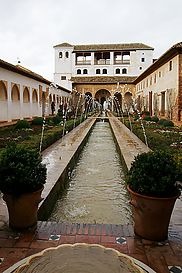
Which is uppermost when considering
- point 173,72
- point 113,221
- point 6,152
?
point 173,72

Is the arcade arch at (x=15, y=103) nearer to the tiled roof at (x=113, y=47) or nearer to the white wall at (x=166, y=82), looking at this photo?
the white wall at (x=166, y=82)

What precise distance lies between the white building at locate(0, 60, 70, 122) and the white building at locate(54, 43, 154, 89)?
2121 cm

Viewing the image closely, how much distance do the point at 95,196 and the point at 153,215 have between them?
2617 mm

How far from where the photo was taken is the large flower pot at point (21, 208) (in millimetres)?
3328

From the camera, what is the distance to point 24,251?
2889 mm

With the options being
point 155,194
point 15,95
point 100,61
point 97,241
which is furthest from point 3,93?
point 100,61

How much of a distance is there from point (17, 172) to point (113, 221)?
192 centimetres

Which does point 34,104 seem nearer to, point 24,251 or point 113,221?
point 113,221

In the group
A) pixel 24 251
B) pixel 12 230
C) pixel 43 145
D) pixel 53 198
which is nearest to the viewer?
pixel 24 251

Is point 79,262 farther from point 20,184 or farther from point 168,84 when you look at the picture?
point 168,84

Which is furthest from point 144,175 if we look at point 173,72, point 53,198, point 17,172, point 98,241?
point 173,72

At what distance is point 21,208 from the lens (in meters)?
3.33

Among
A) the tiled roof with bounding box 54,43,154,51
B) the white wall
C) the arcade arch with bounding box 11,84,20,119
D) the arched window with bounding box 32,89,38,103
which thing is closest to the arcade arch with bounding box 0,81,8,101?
the arcade arch with bounding box 11,84,20,119

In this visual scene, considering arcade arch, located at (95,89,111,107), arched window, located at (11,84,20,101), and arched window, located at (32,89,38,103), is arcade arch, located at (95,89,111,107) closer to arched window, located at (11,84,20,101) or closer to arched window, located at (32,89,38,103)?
arched window, located at (32,89,38,103)
